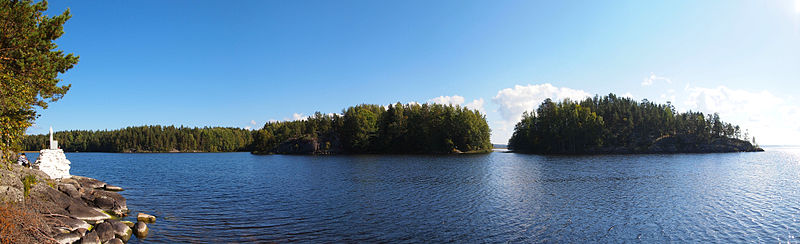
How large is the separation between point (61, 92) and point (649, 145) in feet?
555

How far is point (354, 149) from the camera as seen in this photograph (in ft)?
482

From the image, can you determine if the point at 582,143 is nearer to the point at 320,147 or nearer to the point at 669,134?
the point at 669,134

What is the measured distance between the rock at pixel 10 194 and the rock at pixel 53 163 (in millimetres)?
17876

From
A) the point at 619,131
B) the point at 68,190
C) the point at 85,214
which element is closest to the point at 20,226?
the point at 85,214

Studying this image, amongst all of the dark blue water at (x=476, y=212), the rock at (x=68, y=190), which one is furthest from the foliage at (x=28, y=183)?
the dark blue water at (x=476, y=212)

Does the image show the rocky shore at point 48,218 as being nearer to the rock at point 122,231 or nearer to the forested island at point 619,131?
the rock at point 122,231

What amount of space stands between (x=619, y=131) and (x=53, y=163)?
562 feet

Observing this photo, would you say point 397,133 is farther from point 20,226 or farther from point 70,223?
point 20,226

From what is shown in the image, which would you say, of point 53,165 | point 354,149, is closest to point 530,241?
point 53,165

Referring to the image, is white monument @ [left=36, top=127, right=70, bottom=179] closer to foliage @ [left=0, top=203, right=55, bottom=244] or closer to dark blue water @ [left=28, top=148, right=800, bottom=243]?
dark blue water @ [left=28, top=148, right=800, bottom=243]

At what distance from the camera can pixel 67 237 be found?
604 inches

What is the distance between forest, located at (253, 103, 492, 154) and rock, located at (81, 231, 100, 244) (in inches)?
4796

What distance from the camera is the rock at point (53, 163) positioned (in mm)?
30016

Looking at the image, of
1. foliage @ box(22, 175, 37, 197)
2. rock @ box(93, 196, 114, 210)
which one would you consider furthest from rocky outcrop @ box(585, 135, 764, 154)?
foliage @ box(22, 175, 37, 197)
